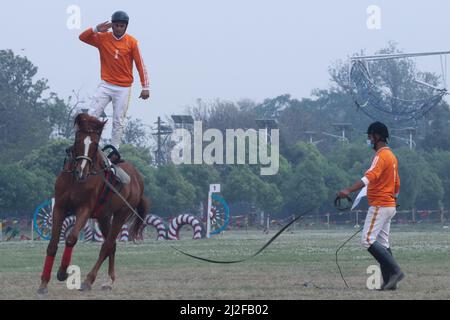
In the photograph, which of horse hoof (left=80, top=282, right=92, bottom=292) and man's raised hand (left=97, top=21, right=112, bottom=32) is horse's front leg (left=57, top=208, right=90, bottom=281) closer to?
horse hoof (left=80, top=282, right=92, bottom=292)

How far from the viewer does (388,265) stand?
1689cm

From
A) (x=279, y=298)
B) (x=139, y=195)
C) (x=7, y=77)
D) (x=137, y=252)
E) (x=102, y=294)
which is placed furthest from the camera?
(x=7, y=77)

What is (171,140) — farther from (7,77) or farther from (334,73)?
(334,73)

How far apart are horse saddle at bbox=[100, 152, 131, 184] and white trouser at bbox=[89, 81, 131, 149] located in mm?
1067

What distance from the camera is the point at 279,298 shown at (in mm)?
14852

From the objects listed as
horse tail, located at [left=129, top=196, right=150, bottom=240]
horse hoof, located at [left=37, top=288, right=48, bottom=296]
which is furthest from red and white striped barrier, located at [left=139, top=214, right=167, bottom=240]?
horse hoof, located at [left=37, top=288, right=48, bottom=296]

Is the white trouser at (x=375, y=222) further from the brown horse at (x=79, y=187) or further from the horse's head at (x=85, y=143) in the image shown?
the horse's head at (x=85, y=143)

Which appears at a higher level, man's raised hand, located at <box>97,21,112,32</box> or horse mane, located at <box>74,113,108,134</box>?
man's raised hand, located at <box>97,21,112,32</box>

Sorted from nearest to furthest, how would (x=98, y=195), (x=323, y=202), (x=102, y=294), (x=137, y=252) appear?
(x=102, y=294)
(x=98, y=195)
(x=137, y=252)
(x=323, y=202)

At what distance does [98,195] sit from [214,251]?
14057mm

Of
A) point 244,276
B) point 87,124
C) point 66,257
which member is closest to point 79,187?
point 87,124

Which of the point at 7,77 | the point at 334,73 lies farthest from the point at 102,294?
the point at 334,73

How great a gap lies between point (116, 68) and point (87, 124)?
2510 mm

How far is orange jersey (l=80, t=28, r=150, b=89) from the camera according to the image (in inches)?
728
